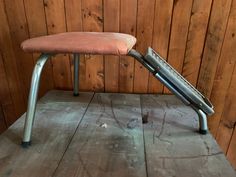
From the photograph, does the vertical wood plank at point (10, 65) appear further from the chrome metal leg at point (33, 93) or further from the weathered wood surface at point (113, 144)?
the chrome metal leg at point (33, 93)

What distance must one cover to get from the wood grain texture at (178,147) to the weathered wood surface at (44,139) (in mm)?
328

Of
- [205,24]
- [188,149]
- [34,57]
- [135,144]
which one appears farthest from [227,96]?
[34,57]

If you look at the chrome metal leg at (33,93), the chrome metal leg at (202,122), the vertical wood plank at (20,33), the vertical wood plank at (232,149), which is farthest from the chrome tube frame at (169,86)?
the vertical wood plank at (20,33)

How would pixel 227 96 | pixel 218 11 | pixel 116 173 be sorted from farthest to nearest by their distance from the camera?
1. pixel 227 96
2. pixel 218 11
3. pixel 116 173

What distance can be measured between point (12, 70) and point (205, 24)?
1.12 metres

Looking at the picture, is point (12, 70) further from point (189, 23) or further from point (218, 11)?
point (218, 11)

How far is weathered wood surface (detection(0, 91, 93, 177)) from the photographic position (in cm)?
68

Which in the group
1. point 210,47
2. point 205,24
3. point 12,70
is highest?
point 205,24

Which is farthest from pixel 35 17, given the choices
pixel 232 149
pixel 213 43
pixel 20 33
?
pixel 232 149

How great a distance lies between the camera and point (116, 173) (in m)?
0.66

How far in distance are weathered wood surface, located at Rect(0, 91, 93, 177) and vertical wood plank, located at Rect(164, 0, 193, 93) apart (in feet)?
1.73

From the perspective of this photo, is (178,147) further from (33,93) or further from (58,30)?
→ (58,30)

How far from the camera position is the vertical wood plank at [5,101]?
1.24 metres

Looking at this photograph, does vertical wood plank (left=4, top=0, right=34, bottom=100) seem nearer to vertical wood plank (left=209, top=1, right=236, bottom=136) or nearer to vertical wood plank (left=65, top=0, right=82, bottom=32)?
vertical wood plank (left=65, top=0, right=82, bottom=32)
